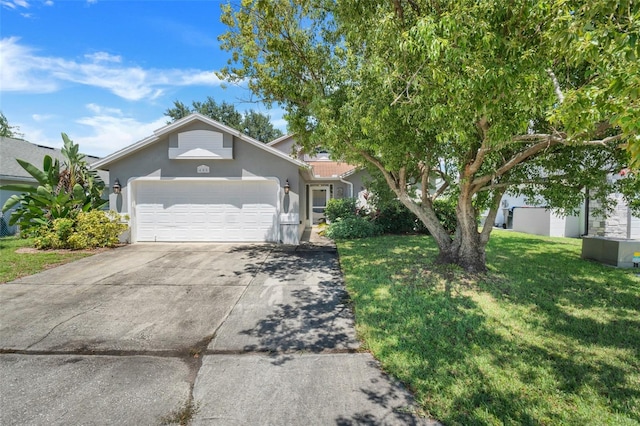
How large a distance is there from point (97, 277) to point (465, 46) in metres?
8.37

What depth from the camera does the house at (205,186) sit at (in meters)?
11.2

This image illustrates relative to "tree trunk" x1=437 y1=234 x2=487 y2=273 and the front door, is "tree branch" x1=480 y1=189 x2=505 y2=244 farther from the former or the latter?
the front door

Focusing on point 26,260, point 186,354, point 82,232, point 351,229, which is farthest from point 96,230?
point 351,229

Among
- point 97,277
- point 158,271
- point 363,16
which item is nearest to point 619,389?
point 363,16

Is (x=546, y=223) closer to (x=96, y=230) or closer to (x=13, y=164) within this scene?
(x=96, y=230)

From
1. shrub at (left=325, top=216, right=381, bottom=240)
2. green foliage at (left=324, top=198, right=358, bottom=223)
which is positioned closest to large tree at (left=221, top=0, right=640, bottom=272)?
Answer: shrub at (left=325, top=216, right=381, bottom=240)

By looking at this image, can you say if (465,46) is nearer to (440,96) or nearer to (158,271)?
(440,96)

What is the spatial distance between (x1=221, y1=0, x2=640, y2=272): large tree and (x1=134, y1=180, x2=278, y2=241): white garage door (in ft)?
12.4

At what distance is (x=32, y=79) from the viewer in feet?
32.7

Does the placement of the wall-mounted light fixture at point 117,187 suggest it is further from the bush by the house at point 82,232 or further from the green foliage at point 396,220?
the green foliage at point 396,220

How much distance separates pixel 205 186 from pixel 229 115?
25614 millimetres

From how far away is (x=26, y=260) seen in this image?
830 cm

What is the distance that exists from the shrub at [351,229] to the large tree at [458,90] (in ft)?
15.9

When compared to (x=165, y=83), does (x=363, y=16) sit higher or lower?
lower
